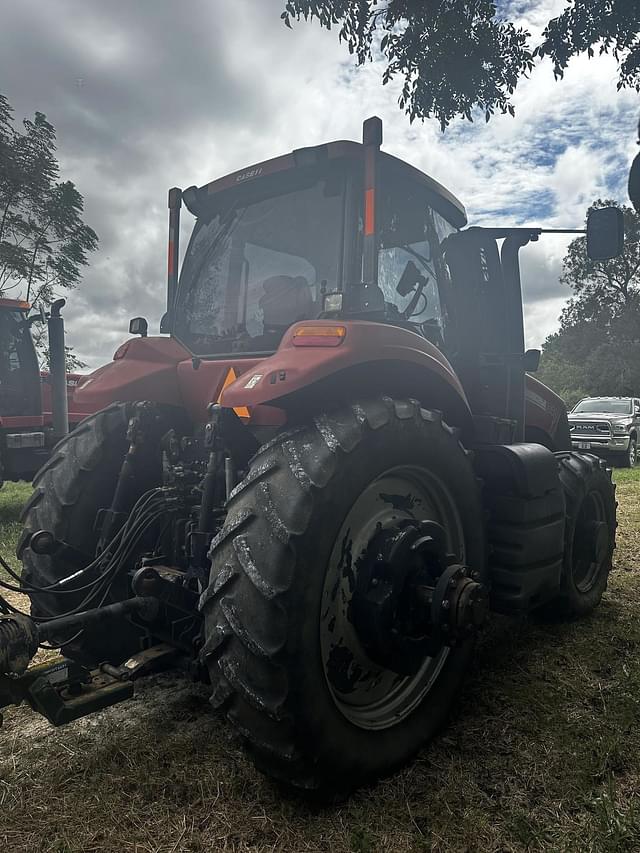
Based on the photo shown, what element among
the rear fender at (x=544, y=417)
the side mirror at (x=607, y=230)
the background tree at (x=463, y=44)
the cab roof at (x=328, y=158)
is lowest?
the rear fender at (x=544, y=417)

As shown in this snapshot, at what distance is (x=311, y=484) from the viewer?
2.14 m

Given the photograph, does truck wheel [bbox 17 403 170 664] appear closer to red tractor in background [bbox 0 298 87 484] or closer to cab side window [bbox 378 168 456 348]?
cab side window [bbox 378 168 456 348]

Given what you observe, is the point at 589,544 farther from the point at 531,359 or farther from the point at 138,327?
the point at 138,327

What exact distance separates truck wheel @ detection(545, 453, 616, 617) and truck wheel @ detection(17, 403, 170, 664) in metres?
2.60

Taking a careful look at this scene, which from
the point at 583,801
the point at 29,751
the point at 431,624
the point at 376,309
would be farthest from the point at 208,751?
the point at 376,309

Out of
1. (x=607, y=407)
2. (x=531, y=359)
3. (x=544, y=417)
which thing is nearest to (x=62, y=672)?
(x=531, y=359)

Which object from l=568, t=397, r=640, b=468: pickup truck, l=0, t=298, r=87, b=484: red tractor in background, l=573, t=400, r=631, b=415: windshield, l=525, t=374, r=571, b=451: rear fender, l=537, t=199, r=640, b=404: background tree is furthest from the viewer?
l=537, t=199, r=640, b=404: background tree

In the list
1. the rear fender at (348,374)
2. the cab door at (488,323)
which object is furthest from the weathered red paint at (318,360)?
the cab door at (488,323)

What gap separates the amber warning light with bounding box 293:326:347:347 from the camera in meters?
2.34

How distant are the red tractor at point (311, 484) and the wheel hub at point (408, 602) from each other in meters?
0.01

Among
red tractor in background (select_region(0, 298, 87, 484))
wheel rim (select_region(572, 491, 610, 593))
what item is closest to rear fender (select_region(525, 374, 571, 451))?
wheel rim (select_region(572, 491, 610, 593))

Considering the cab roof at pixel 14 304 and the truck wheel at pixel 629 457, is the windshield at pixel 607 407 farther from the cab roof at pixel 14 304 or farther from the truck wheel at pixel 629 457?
the cab roof at pixel 14 304

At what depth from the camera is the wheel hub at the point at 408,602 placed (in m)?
2.41

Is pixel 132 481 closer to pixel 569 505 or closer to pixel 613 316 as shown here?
pixel 569 505
